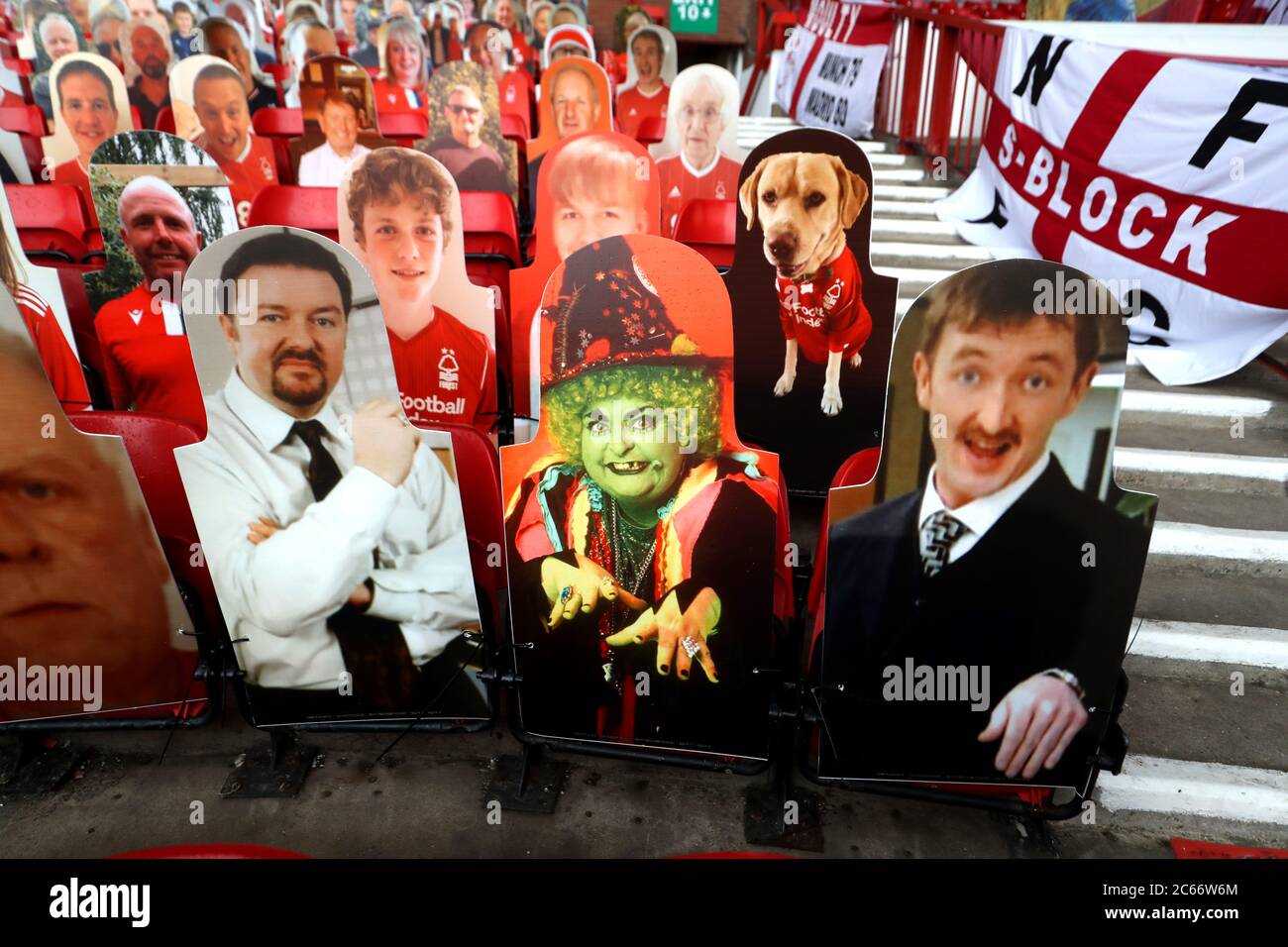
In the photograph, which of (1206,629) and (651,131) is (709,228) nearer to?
(1206,629)

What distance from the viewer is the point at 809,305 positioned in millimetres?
2934

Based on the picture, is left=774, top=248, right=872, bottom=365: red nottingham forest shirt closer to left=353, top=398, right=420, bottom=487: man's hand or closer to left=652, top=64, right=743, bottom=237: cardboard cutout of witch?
left=353, top=398, right=420, bottom=487: man's hand

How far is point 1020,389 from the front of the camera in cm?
168

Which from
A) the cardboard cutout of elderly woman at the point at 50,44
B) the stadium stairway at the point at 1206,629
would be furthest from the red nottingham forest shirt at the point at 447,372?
the cardboard cutout of elderly woman at the point at 50,44

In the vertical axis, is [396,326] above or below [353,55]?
below

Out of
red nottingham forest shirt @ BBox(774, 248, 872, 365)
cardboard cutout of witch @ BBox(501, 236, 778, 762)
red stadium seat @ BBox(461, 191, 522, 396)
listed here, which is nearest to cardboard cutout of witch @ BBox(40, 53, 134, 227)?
red stadium seat @ BBox(461, 191, 522, 396)

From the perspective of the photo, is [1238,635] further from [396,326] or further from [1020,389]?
[396,326]

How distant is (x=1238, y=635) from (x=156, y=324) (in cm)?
394

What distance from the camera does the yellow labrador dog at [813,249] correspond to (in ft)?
8.98

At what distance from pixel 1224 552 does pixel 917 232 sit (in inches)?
124

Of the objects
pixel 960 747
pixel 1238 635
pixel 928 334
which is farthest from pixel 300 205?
pixel 1238 635

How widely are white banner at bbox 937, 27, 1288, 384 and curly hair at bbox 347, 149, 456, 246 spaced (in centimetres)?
335

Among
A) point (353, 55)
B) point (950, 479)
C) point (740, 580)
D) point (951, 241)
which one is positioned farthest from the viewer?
point (353, 55)

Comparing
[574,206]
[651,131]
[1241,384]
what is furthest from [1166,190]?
[651,131]
